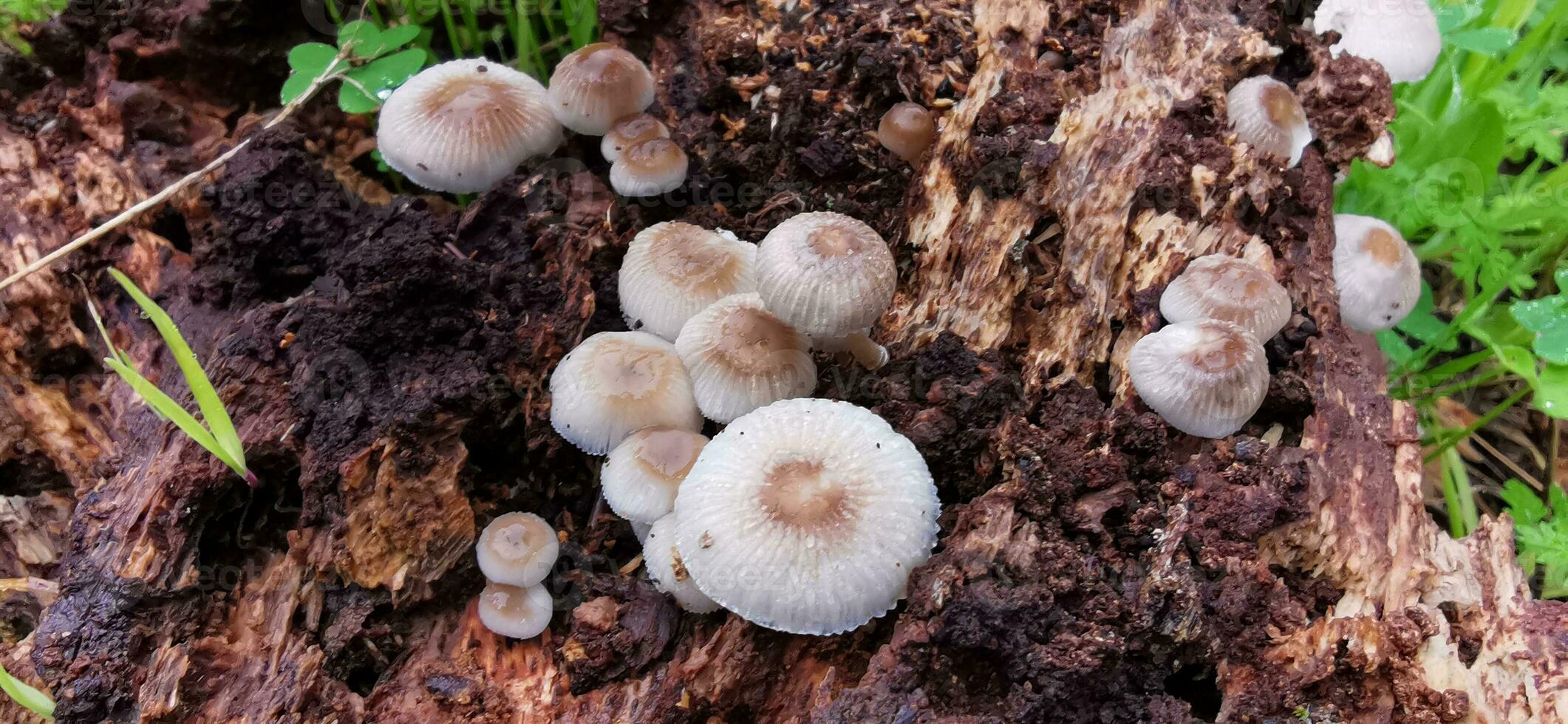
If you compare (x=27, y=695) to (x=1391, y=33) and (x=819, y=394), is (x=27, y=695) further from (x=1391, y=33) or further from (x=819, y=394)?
(x=1391, y=33)

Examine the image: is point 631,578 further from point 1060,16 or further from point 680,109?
point 1060,16

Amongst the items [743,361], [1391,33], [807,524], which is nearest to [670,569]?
[807,524]

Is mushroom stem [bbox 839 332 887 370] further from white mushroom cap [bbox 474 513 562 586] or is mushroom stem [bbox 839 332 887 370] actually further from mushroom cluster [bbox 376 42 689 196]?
white mushroom cap [bbox 474 513 562 586]

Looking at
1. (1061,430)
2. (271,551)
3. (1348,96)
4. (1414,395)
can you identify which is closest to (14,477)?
(271,551)

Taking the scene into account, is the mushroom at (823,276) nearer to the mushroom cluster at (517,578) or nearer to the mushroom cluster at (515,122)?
the mushroom cluster at (515,122)

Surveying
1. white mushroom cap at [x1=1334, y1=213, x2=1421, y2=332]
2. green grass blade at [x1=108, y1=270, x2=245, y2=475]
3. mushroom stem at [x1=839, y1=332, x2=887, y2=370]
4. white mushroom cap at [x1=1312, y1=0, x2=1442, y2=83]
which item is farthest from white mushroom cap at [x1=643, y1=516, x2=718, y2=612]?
white mushroom cap at [x1=1312, y1=0, x2=1442, y2=83]

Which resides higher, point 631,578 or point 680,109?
point 680,109
